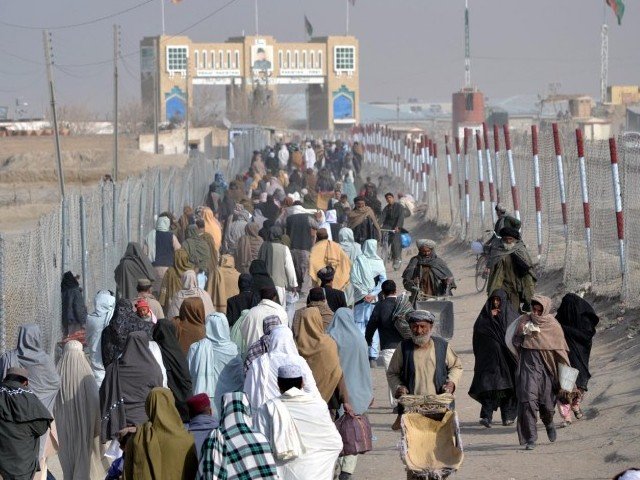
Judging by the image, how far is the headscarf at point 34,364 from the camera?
9.28 metres

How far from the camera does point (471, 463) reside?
10.3 meters

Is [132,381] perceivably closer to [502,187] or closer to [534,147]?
[534,147]

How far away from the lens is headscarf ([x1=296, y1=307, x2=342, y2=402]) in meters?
9.39

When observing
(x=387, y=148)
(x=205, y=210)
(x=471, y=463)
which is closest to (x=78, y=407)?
(x=471, y=463)

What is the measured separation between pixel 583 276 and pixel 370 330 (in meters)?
6.56

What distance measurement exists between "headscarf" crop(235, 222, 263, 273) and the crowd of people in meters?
2.58

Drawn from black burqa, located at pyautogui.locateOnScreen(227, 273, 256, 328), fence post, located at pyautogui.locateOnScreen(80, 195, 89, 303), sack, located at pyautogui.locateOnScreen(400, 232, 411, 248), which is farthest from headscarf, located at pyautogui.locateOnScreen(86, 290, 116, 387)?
sack, located at pyautogui.locateOnScreen(400, 232, 411, 248)

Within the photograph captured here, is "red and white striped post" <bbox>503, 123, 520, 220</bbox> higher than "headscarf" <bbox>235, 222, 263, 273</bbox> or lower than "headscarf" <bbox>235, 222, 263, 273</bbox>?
higher

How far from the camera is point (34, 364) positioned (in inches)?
369

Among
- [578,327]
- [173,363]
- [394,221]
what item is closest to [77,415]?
[173,363]

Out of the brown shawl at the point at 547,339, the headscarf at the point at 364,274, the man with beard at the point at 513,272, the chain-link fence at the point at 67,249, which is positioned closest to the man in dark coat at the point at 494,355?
the brown shawl at the point at 547,339

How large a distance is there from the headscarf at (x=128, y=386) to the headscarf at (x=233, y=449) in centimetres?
263

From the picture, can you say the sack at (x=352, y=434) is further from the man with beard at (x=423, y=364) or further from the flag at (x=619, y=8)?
the flag at (x=619, y=8)

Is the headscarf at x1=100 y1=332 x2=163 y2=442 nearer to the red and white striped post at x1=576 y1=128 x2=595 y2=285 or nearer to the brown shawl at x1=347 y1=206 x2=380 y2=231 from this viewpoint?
the red and white striped post at x1=576 y1=128 x2=595 y2=285
